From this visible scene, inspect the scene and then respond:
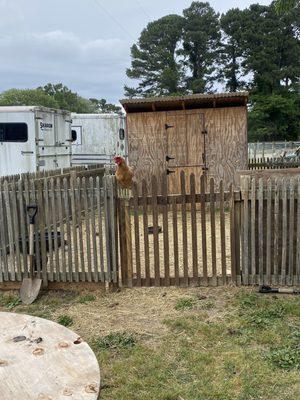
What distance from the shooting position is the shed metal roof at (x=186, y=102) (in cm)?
1139

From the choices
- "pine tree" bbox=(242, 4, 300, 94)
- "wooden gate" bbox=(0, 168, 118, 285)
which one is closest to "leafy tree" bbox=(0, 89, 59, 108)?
A: "pine tree" bbox=(242, 4, 300, 94)

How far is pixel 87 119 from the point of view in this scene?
18969 millimetres

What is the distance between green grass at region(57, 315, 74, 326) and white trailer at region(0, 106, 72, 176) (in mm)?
8470

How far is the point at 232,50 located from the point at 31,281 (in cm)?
4790

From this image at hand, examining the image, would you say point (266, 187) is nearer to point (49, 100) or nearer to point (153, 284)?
point (153, 284)

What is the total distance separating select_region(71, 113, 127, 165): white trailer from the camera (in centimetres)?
1883

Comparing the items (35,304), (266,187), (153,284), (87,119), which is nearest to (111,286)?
(153,284)

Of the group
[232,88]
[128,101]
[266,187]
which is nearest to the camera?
[266,187]

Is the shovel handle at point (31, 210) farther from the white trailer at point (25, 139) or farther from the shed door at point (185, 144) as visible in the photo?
the white trailer at point (25, 139)

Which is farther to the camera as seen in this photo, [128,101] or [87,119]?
[87,119]

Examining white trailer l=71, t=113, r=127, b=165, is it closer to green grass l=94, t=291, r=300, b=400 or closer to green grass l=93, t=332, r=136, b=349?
green grass l=94, t=291, r=300, b=400

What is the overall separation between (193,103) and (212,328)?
26.4ft

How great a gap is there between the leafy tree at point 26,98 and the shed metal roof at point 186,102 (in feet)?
180

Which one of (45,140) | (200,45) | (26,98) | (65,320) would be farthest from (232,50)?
(65,320)
